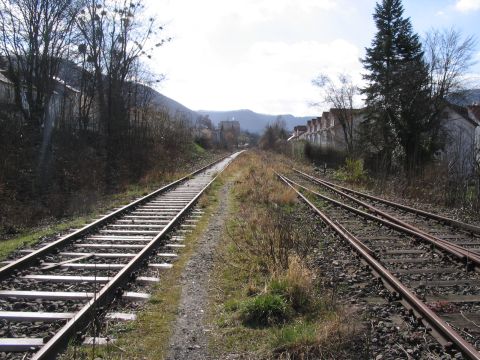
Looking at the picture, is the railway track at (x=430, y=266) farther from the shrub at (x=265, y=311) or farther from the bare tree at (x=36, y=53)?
the bare tree at (x=36, y=53)

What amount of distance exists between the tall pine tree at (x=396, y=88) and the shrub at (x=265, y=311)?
26741 mm

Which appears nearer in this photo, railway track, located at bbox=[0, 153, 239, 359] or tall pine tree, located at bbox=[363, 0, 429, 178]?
railway track, located at bbox=[0, 153, 239, 359]

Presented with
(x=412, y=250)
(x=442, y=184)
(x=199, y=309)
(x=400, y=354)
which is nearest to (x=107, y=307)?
(x=199, y=309)

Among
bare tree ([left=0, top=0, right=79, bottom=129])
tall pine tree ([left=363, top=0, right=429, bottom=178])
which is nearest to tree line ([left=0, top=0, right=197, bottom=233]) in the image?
bare tree ([left=0, top=0, right=79, bottom=129])

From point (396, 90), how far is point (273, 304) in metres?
33.5

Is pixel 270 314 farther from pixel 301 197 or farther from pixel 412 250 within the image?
pixel 301 197

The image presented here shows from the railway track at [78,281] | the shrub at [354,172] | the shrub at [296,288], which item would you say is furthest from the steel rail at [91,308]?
the shrub at [354,172]

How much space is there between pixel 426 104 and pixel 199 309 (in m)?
33.5

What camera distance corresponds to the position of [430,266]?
24.1 ft

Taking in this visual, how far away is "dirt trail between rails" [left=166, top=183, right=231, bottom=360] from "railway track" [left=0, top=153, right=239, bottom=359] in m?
0.48

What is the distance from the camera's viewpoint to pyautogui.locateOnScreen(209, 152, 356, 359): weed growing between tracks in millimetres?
4512

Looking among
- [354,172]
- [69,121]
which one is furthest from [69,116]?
[354,172]

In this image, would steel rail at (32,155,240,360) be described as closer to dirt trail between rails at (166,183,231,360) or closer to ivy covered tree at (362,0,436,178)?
dirt trail between rails at (166,183,231,360)

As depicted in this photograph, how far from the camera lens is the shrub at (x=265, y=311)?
17.5 feet
